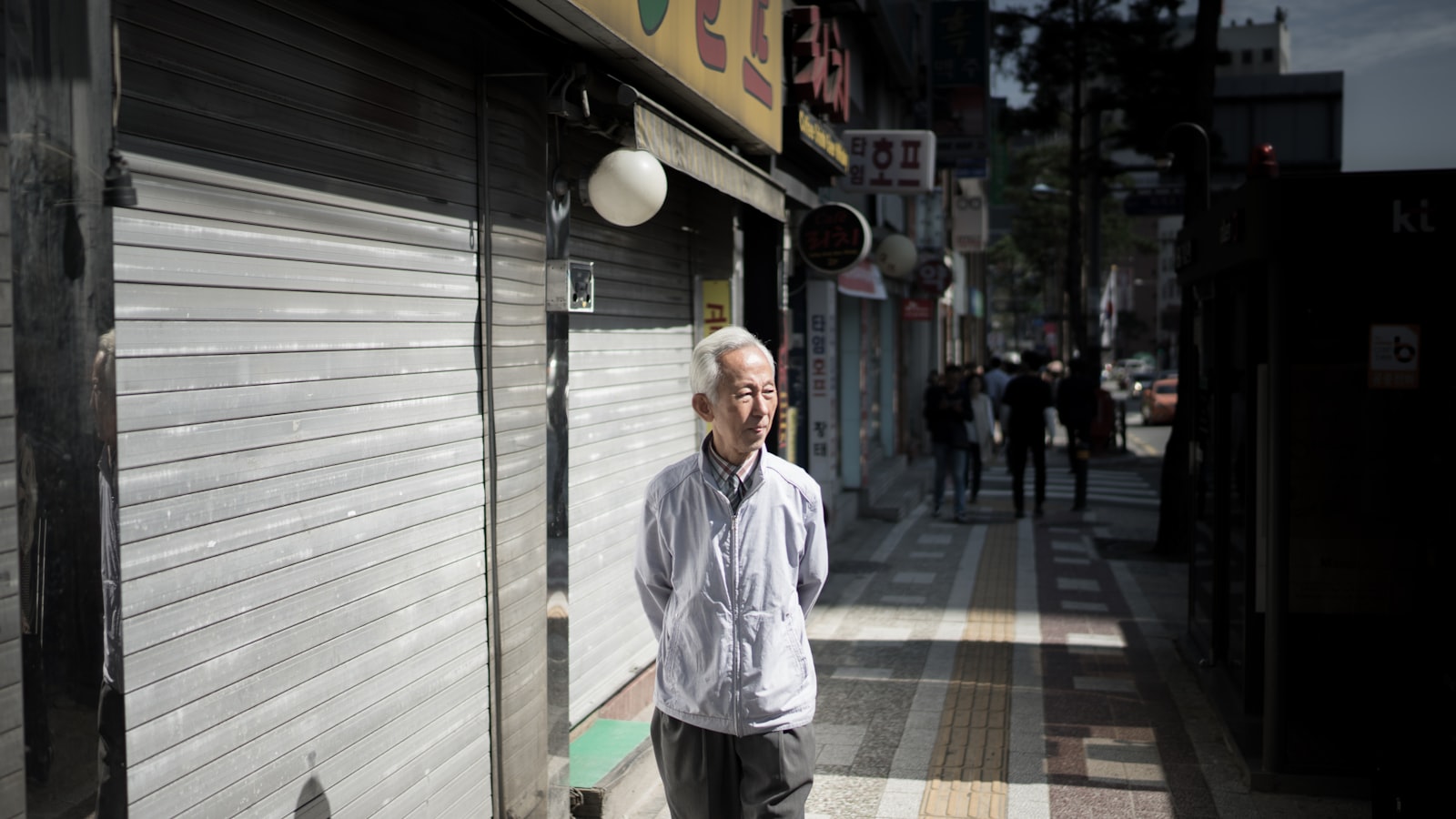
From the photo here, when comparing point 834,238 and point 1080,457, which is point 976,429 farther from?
point 834,238

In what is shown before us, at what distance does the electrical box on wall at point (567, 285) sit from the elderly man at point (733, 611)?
1.83m

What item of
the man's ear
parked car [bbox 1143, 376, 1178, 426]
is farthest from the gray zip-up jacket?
parked car [bbox 1143, 376, 1178, 426]

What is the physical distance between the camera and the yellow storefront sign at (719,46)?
5.40m

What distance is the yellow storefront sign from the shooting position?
5398mm

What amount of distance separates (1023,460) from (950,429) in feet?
3.50

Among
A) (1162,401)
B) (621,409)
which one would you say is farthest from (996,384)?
(1162,401)

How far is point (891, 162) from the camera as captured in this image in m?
15.1

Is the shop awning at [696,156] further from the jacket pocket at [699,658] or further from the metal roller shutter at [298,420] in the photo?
the jacket pocket at [699,658]

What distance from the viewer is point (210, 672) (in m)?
3.16

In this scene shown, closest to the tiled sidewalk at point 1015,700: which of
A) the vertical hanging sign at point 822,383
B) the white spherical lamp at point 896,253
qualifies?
the vertical hanging sign at point 822,383

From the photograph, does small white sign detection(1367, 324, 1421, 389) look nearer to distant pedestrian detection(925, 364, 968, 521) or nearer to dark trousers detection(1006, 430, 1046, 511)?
distant pedestrian detection(925, 364, 968, 521)

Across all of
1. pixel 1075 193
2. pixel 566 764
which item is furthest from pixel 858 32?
pixel 566 764

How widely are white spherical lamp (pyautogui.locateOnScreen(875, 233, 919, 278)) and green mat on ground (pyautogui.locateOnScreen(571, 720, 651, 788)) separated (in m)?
10.6

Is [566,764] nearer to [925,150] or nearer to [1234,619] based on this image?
[1234,619]
